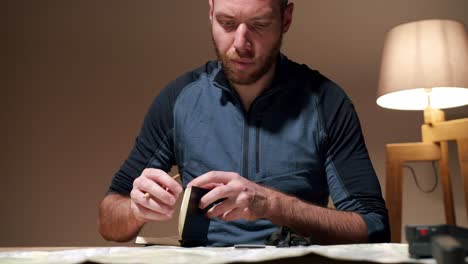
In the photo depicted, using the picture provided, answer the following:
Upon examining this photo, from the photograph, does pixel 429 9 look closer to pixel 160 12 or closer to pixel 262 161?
pixel 160 12

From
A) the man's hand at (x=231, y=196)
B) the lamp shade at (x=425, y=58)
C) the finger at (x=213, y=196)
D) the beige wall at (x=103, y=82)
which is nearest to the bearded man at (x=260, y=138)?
the man's hand at (x=231, y=196)

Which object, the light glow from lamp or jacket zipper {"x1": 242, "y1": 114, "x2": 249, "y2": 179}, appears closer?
jacket zipper {"x1": 242, "y1": 114, "x2": 249, "y2": 179}

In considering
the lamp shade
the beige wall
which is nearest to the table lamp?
the lamp shade

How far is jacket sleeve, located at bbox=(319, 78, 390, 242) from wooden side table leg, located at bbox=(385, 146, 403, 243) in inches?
36.6

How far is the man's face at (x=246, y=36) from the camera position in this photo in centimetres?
129

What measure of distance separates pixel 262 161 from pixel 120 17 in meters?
Result: 1.59

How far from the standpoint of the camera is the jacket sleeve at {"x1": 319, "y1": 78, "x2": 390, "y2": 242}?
1167mm

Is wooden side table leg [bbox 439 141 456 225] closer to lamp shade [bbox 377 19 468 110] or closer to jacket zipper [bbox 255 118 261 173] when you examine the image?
lamp shade [bbox 377 19 468 110]

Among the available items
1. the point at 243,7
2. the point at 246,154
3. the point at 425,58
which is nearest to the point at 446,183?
the point at 425,58

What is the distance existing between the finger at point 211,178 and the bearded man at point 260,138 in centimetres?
22

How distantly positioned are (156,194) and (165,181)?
31mm

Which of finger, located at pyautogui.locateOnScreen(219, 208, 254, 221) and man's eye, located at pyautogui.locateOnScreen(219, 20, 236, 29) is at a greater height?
man's eye, located at pyautogui.locateOnScreen(219, 20, 236, 29)

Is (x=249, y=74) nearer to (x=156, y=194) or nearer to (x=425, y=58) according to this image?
(x=156, y=194)

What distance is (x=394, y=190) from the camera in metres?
2.17
